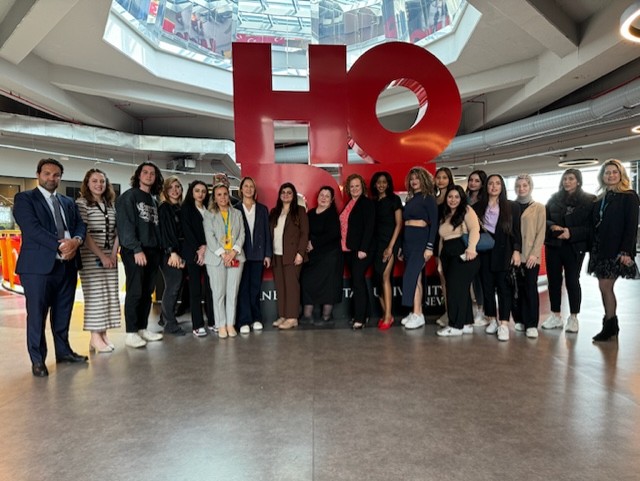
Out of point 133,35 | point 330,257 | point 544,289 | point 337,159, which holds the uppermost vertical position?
point 133,35

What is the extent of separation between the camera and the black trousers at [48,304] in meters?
2.97

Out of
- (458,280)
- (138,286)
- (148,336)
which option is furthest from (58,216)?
(458,280)

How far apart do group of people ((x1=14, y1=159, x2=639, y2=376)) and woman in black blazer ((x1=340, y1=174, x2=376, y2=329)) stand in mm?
14

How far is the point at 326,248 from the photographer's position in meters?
4.15

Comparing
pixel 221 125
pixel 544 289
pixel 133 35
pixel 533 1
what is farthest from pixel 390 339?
pixel 221 125

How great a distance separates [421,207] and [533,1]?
10.4 feet

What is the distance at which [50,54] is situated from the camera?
6.80 m

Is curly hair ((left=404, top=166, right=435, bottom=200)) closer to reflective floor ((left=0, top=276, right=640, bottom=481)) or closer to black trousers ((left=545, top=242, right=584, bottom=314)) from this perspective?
black trousers ((left=545, top=242, right=584, bottom=314))

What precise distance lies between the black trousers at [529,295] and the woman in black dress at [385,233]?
1.20 meters

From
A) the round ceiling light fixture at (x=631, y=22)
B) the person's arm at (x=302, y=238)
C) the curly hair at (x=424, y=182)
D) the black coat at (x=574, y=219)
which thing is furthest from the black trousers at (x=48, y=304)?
the round ceiling light fixture at (x=631, y=22)

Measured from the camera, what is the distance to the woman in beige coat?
3.71 meters

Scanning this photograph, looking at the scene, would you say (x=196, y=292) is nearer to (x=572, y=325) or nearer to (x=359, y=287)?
(x=359, y=287)

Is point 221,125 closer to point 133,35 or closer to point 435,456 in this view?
point 133,35

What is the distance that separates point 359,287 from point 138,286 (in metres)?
2.10
